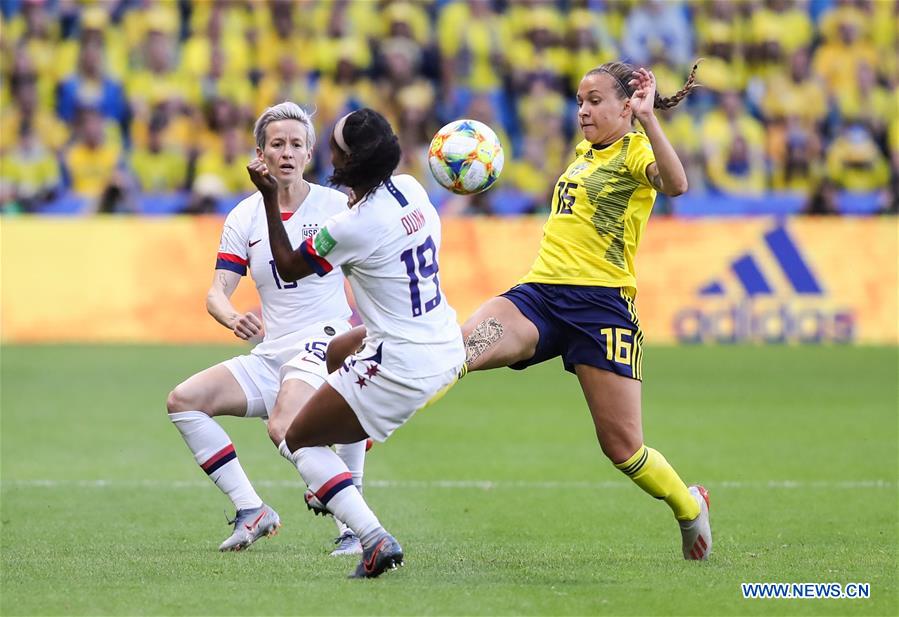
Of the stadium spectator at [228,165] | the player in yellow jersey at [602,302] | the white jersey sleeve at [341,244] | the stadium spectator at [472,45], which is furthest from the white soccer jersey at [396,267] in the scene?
the stadium spectator at [472,45]

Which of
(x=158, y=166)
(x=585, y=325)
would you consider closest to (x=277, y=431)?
(x=585, y=325)

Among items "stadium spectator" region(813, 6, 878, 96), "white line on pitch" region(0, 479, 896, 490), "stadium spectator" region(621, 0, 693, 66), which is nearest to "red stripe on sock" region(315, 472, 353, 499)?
"white line on pitch" region(0, 479, 896, 490)

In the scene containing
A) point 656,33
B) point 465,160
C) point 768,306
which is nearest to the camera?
point 465,160

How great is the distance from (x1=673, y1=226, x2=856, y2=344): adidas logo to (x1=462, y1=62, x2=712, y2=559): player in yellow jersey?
12.3 metres

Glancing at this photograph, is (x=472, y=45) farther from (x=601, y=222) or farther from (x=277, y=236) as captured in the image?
(x=277, y=236)

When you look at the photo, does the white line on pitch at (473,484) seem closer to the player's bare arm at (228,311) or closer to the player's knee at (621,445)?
the player's bare arm at (228,311)

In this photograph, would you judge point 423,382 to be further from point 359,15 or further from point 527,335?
point 359,15

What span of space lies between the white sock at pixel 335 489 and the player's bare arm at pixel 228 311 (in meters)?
0.78

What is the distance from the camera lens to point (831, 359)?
18.6 metres

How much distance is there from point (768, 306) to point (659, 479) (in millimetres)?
12898

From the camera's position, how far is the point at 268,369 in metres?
8.10

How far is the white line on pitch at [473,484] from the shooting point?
10.2 meters

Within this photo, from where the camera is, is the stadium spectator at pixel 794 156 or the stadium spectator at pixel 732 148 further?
the stadium spectator at pixel 794 156

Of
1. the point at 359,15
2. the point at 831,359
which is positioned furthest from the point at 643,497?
the point at 359,15
